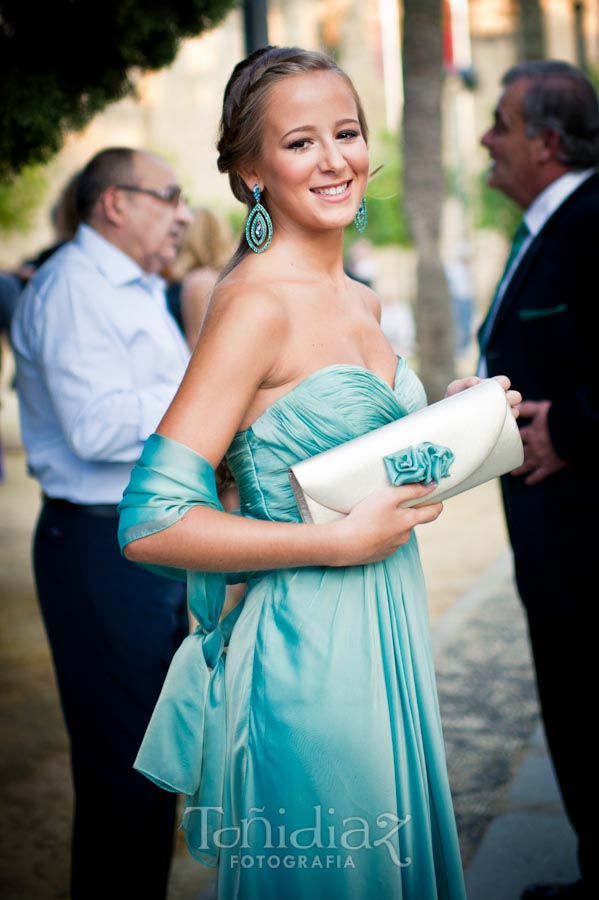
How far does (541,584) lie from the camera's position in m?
3.18

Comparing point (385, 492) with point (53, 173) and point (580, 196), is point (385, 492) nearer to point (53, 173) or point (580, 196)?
point (580, 196)

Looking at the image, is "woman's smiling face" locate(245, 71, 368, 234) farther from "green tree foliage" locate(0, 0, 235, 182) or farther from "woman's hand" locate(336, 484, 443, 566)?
"green tree foliage" locate(0, 0, 235, 182)

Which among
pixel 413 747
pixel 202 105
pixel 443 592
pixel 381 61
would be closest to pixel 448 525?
pixel 443 592

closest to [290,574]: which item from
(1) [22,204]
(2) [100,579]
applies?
(2) [100,579]

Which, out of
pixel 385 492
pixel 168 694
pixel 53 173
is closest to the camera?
pixel 385 492

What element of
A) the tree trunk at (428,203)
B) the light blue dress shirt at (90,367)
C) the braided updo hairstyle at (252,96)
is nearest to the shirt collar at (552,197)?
the light blue dress shirt at (90,367)

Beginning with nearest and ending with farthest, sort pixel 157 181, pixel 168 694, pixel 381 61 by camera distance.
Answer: pixel 168 694 < pixel 157 181 < pixel 381 61

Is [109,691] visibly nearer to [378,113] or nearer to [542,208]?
[542,208]

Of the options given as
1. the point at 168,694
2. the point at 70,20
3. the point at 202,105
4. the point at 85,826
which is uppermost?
the point at 202,105

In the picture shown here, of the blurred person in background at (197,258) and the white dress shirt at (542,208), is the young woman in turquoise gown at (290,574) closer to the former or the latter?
the white dress shirt at (542,208)

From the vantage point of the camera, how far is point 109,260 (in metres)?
3.28

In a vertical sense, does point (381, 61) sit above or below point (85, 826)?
above

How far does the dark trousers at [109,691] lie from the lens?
9.81ft

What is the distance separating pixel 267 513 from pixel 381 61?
48.5m
